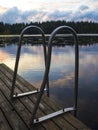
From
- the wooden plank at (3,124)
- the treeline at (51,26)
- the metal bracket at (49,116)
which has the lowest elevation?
the wooden plank at (3,124)

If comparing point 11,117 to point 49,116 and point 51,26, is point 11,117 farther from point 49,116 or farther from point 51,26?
point 51,26

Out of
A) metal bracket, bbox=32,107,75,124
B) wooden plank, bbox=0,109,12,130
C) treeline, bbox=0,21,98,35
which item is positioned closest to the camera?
wooden plank, bbox=0,109,12,130

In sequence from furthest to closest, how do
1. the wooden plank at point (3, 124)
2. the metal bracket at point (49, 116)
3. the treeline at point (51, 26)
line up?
the treeline at point (51, 26), the metal bracket at point (49, 116), the wooden plank at point (3, 124)

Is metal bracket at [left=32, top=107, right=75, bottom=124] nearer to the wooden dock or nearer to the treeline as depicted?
the wooden dock

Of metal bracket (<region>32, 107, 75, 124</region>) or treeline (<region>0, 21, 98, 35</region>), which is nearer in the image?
metal bracket (<region>32, 107, 75, 124</region>)

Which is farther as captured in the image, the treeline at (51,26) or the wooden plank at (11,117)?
the treeline at (51,26)

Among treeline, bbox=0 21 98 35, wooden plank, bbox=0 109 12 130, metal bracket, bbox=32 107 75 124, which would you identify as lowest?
wooden plank, bbox=0 109 12 130

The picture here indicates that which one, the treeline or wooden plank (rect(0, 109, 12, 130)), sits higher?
the treeline

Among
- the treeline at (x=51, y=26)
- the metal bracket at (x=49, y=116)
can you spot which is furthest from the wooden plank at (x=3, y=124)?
the treeline at (x=51, y=26)

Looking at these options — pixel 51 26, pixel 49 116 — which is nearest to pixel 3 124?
pixel 49 116

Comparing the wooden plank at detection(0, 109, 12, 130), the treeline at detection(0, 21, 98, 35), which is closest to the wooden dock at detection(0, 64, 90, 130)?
the wooden plank at detection(0, 109, 12, 130)

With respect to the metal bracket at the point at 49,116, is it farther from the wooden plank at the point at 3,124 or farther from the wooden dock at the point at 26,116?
the wooden plank at the point at 3,124

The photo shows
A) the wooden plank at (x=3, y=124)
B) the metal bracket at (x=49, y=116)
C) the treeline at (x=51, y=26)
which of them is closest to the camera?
the wooden plank at (x=3, y=124)

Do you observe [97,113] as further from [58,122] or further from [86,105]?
[58,122]
